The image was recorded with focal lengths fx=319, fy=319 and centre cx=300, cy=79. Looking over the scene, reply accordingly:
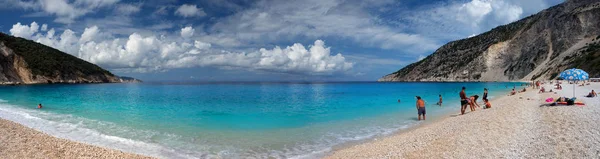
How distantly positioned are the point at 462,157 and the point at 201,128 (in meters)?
14.2

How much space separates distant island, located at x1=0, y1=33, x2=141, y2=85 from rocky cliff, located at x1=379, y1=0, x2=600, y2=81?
6779 inches

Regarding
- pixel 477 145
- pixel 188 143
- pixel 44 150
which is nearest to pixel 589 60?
pixel 477 145

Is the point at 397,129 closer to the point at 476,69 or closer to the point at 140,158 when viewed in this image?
the point at 140,158

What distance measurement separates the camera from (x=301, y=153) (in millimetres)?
12234

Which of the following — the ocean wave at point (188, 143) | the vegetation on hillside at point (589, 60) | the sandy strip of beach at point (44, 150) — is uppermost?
the vegetation on hillside at point (589, 60)

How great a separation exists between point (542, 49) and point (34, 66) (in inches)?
7516

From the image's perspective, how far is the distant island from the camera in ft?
367

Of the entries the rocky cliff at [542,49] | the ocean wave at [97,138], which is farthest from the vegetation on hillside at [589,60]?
the ocean wave at [97,138]

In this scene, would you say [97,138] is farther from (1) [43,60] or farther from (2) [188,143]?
(1) [43,60]

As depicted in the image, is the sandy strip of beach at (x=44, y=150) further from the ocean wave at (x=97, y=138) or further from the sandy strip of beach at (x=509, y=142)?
the sandy strip of beach at (x=509, y=142)

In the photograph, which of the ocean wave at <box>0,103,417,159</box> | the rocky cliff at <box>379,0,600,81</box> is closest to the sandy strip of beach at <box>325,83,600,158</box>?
the ocean wave at <box>0,103,417,159</box>

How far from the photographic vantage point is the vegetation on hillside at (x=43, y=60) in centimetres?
12394

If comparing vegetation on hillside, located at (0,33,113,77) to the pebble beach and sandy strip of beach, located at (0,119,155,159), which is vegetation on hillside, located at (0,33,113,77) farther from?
the pebble beach

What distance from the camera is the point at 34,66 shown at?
126 metres
